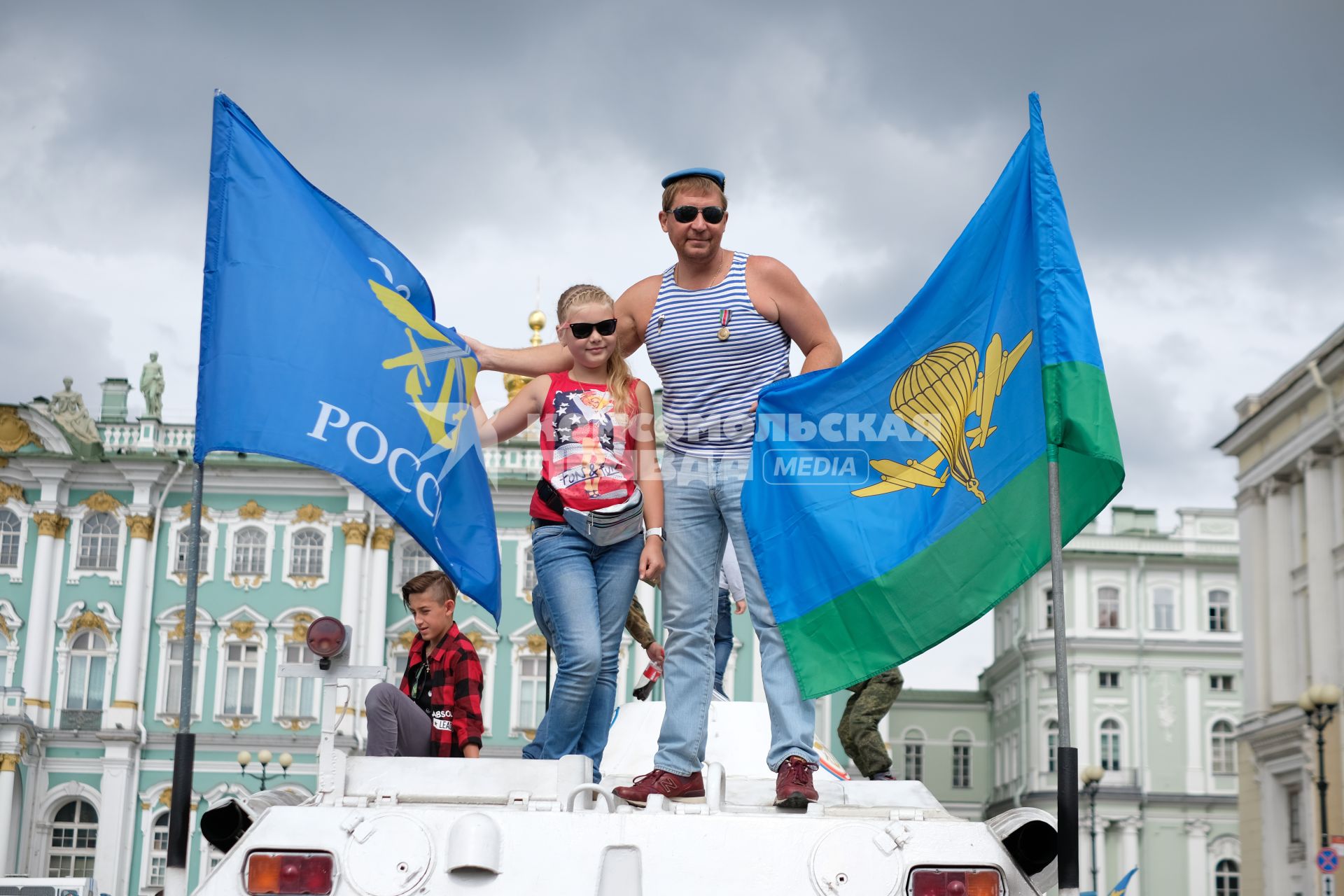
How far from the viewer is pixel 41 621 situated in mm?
51500

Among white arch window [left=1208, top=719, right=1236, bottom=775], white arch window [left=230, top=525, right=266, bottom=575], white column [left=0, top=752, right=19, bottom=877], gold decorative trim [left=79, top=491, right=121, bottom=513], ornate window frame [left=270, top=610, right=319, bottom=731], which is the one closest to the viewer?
white column [left=0, top=752, right=19, bottom=877]

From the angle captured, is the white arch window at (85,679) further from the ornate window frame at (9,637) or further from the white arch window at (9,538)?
the white arch window at (9,538)

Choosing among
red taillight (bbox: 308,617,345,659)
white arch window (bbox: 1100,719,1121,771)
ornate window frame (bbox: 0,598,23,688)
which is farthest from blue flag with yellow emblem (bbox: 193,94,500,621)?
white arch window (bbox: 1100,719,1121,771)

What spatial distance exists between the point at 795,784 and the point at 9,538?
51.9 meters

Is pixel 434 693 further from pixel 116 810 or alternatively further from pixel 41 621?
pixel 41 621

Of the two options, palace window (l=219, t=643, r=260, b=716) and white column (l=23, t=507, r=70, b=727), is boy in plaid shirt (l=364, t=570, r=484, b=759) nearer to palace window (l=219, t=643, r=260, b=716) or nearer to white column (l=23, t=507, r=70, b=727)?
palace window (l=219, t=643, r=260, b=716)

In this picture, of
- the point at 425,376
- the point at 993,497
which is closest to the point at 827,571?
the point at 993,497

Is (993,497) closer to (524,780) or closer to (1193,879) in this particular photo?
(524,780)

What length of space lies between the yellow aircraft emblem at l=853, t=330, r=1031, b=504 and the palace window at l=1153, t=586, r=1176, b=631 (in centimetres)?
7030

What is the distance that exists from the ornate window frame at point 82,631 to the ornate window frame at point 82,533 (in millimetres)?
866

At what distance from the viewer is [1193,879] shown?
69.1 metres

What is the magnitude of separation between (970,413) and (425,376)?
1.96 metres

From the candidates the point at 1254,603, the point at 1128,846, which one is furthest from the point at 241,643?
the point at 1128,846

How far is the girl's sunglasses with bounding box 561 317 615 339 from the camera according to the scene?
18.7ft
